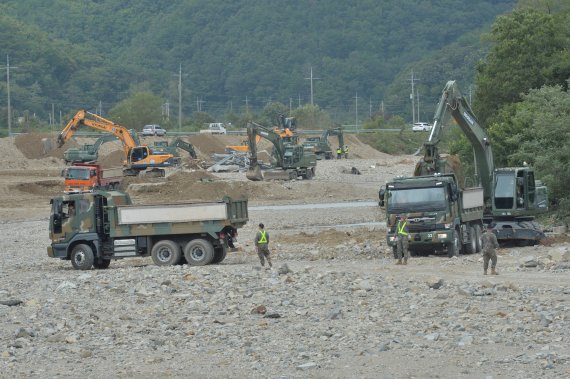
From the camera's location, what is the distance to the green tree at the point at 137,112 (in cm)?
14250

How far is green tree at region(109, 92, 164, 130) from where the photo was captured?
142500 mm

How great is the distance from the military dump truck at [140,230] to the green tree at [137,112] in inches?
4328

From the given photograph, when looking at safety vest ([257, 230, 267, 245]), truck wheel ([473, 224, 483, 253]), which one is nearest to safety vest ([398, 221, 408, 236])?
safety vest ([257, 230, 267, 245])

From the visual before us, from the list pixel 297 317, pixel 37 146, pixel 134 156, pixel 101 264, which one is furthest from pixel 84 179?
pixel 37 146

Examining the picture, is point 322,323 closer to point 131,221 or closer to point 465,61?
point 131,221

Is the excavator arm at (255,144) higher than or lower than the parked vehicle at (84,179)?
Result: higher

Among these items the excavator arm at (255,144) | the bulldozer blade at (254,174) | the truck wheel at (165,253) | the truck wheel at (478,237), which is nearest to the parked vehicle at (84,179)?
the excavator arm at (255,144)

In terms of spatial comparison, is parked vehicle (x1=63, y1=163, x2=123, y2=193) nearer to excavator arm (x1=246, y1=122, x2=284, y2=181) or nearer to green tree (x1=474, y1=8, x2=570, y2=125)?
excavator arm (x1=246, y1=122, x2=284, y2=181)

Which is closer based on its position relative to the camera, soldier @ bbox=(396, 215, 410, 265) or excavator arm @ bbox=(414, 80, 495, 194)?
soldier @ bbox=(396, 215, 410, 265)

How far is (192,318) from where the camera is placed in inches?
858

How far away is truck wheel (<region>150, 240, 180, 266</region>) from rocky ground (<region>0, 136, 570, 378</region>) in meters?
0.97

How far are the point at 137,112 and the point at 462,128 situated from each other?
107739 millimetres

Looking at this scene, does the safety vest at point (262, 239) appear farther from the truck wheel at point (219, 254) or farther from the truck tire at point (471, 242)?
the truck tire at point (471, 242)

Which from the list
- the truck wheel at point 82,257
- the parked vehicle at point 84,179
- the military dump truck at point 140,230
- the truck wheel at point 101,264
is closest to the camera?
the military dump truck at point 140,230
